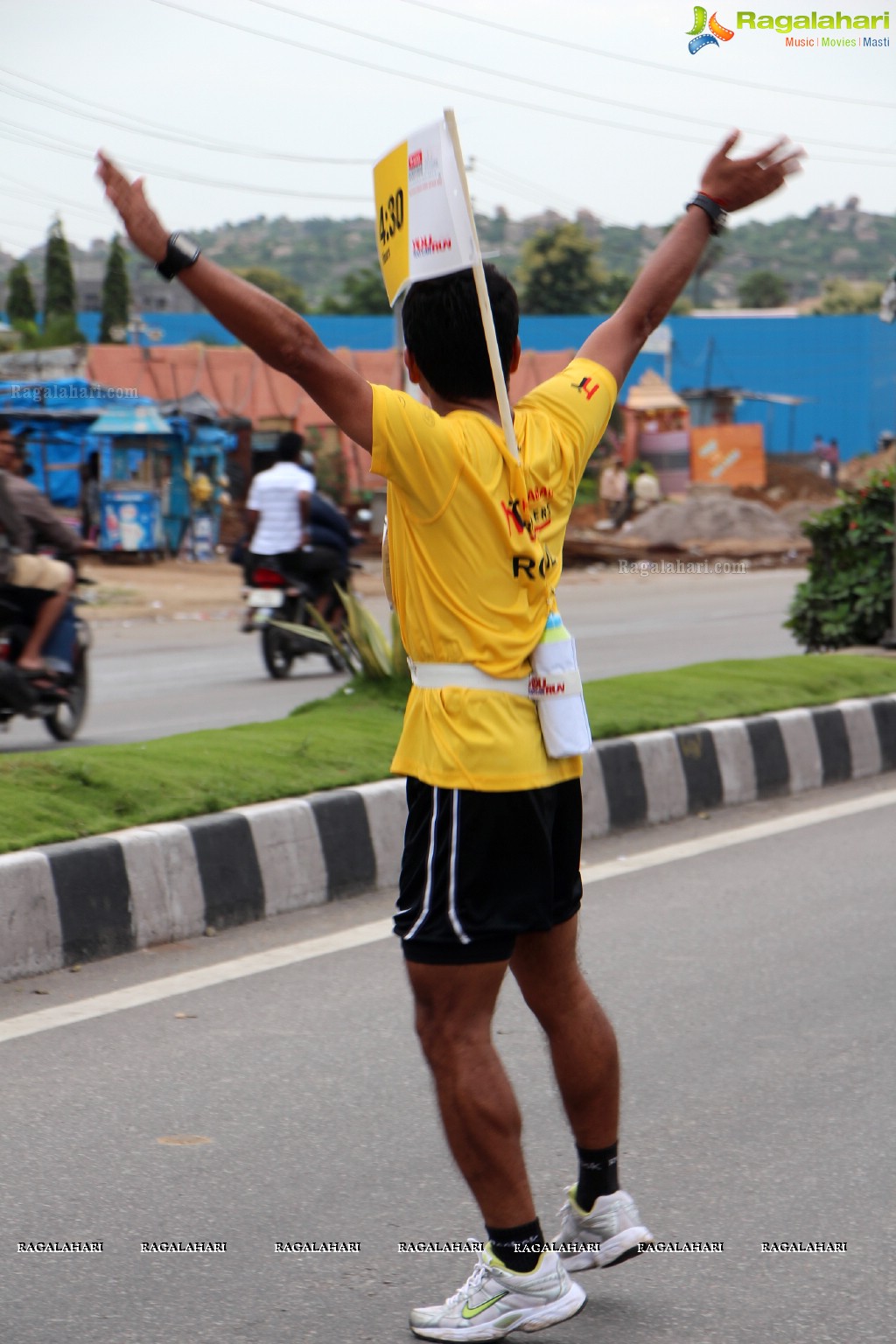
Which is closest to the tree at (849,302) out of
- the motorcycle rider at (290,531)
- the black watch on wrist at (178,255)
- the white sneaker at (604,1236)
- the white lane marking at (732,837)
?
the motorcycle rider at (290,531)

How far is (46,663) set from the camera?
28.1ft

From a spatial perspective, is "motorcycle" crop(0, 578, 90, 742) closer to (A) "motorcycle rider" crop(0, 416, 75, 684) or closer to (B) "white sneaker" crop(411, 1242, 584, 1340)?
(A) "motorcycle rider" crop(0, 416, 75, 684)

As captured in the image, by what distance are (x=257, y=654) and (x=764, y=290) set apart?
84268 millimetres

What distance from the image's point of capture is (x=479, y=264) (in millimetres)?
2568

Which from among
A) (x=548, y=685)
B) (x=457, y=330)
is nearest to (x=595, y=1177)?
(x=548, y=685)

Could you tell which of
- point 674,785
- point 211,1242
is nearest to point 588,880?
point 674,785

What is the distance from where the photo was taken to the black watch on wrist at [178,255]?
245cm

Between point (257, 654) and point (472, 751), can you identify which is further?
point (257, 654)

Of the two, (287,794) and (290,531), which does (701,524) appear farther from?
(287,794)

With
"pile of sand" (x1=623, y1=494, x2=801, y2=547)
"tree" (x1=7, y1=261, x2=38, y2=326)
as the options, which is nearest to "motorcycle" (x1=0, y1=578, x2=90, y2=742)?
"pile of sand" (x1=623, y1=494, x2=801, y2=547)

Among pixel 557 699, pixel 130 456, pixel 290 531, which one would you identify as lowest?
pixel 290 531

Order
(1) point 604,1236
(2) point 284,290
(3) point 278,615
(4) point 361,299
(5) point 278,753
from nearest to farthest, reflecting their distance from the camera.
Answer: (1) point 604,1236 < (5) point 278,753 < (3) point 278,615 < (4) point 361,299 < (2) point 284,290

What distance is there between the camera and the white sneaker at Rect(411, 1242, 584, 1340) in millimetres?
2635

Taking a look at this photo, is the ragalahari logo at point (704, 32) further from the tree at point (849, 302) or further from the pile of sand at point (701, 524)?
the tree at point (849, 302)
